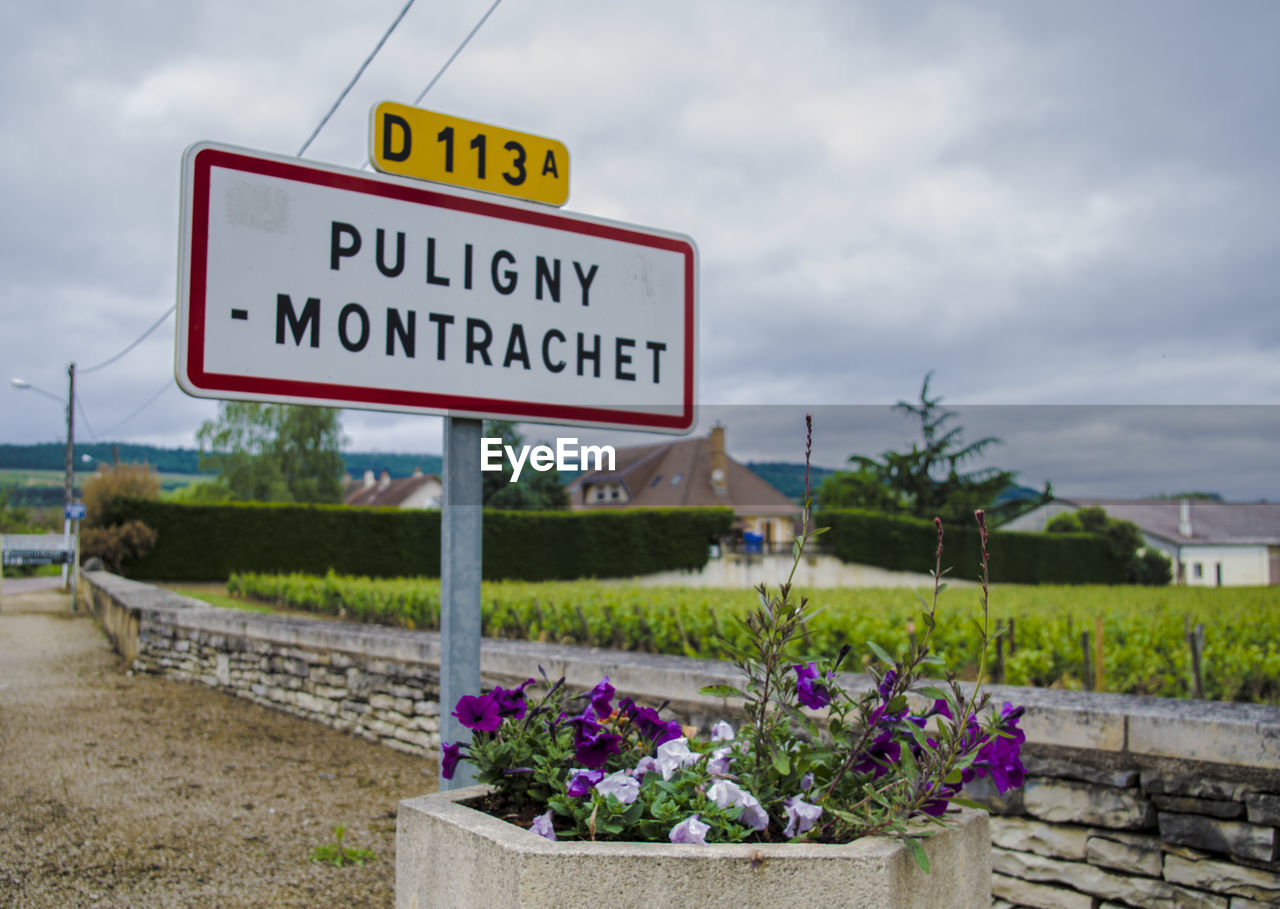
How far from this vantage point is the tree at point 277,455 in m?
34.4

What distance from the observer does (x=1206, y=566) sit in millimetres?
42594

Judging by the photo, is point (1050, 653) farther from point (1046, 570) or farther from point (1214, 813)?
point (1046, 570)

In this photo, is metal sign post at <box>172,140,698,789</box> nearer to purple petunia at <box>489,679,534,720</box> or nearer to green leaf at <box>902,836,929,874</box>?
purple petunia at <box>489,679,534,720</box>

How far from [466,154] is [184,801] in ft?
12.6

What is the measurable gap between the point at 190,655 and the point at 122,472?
1903cm

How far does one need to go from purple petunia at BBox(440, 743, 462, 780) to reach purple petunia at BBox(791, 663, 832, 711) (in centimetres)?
76

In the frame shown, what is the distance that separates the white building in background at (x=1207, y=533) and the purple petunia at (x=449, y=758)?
134ft

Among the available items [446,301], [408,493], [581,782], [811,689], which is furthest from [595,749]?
[408,493]

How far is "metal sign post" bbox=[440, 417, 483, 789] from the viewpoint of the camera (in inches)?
67.8

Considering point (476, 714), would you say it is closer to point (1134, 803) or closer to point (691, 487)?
point (1134, 803)

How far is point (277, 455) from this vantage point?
35.9 m

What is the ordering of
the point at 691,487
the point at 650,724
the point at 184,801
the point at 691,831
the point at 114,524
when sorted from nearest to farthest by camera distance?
1. the point at 691,831
2. the point at 650,724
3. the point at 184,801
4. the point at 114,524
5. the point at 691,487

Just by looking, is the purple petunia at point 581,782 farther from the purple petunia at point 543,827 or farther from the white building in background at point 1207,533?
the white building in background at point 1207,533

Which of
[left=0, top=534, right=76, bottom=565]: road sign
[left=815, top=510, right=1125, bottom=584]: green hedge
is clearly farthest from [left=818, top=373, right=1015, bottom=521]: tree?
[left=0, top=534, right=76, bottom=565]: road sign
